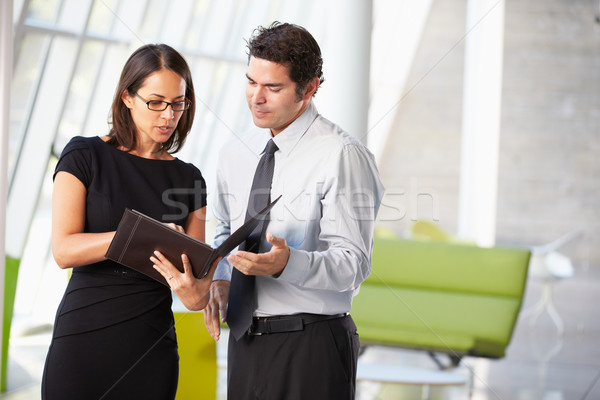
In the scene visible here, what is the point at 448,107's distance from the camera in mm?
13523

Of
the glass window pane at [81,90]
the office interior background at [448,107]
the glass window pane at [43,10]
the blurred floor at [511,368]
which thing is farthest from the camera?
the office interior background at [448,107]

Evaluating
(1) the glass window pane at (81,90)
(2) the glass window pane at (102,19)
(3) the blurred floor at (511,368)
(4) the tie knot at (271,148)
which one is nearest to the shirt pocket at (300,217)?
(4) the tie knot at (271,148)

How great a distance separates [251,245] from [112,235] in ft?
1.17

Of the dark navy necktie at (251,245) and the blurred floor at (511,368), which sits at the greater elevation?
the dark navy necktie at (251,245)

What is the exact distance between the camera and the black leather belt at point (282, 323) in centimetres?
168

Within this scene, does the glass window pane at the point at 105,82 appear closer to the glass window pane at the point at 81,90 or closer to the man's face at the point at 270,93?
the glass window pane at the point at 81,90

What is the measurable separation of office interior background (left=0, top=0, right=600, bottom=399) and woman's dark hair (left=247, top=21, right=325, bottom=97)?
4.30m

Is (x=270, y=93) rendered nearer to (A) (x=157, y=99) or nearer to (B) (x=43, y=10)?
(A) (x=157, y=99)

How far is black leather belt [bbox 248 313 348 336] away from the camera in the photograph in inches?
66.1

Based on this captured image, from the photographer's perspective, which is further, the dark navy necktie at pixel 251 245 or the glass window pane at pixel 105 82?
the glass window pane at pixel 105 82

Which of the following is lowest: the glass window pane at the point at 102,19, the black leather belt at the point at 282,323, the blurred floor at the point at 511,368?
the blurred floor at the point at 511,368

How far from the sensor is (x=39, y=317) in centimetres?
655

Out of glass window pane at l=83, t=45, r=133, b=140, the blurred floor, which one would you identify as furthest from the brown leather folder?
glass window pane at l=83, t=45, r=133, b=140

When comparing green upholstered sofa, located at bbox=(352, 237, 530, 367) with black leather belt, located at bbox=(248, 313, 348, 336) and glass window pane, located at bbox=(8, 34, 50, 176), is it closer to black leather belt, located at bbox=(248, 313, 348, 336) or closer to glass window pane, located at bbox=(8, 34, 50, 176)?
black leather belt, located at bbox=(248, 313, 348, 336)
